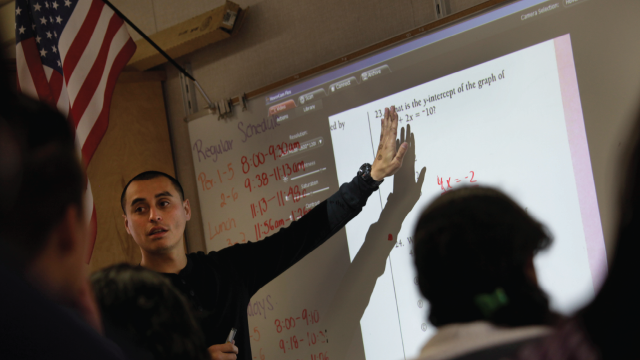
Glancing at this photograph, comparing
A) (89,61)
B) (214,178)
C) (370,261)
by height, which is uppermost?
(89,61)

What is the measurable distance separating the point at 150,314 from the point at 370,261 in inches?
49.1

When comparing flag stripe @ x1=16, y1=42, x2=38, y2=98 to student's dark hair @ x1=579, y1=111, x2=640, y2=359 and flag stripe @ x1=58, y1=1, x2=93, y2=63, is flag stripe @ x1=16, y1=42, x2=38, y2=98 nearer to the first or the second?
flag stripe @ x1=58, y1=1, x2=93, y2=63

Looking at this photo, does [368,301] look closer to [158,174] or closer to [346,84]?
[346,84]

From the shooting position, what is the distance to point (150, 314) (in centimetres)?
69

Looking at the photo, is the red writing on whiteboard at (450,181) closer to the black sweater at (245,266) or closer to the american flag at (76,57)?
the black sweater at (245,266)

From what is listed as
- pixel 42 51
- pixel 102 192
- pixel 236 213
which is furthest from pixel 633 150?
pixel 102 192

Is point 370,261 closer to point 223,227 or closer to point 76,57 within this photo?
point 223,227

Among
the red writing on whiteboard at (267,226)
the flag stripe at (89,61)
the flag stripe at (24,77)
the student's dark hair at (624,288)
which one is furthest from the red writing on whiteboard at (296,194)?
the student's dark hair at (624,288)

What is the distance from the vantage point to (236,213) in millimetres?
2254

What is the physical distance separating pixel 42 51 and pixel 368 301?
1.69 m

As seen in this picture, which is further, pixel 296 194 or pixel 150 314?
pixel 296 194

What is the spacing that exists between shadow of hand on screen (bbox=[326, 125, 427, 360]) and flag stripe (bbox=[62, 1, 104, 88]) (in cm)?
144

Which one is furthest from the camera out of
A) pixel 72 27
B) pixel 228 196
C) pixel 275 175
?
pixel 228 196

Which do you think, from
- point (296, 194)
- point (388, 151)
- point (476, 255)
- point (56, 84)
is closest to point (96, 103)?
point (56, 84)
